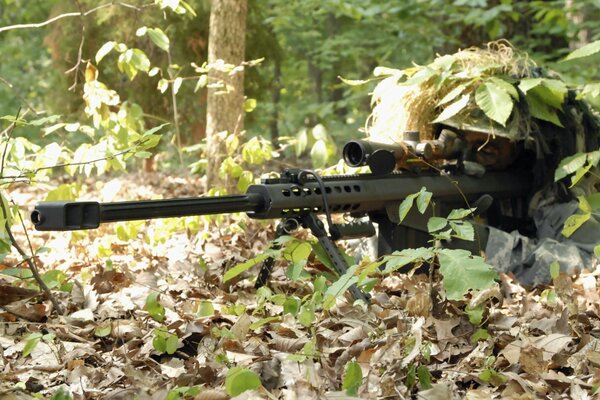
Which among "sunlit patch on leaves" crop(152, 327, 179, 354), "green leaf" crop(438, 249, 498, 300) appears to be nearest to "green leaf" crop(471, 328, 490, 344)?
"green leaf" crop(438, 249, 498, 300)

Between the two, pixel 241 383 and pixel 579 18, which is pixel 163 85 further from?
pixel 579 18

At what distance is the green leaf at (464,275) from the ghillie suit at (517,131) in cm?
169

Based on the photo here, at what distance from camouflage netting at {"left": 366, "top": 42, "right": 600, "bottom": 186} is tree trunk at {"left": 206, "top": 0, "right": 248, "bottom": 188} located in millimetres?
1396

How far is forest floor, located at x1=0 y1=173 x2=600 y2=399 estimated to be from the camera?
232 centimetres

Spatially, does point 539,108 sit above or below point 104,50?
below

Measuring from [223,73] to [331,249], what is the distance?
2646mm

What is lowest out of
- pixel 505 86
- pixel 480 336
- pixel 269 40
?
pixel 480 336

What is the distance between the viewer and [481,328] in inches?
112

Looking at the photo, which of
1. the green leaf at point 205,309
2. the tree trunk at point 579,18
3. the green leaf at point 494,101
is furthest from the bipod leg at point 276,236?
the tree trunk at point 579,18

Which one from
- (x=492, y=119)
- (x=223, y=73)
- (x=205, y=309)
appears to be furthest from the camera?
(x=223, y=73)

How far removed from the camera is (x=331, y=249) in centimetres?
326

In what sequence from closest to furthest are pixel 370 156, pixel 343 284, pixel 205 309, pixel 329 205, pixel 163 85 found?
pixel 343 284 → pixel 205 309 → pixel 329 205 → pixel 370 156 → pixel 163 85

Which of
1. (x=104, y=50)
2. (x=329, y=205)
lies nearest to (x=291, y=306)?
(x=329, y=205)

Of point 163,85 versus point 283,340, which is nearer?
point 283,340
